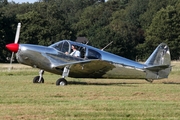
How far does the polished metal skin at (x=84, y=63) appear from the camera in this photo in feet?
63.8

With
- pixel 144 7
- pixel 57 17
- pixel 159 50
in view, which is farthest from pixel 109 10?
pixel 159 50

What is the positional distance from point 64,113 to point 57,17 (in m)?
81.0

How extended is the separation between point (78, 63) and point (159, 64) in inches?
156

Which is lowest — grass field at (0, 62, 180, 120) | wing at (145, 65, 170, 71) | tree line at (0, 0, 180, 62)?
grass field at (0, 62, 180, 120)

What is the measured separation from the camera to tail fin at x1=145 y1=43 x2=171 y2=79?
2074 cm

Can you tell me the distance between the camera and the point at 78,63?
1930 cm

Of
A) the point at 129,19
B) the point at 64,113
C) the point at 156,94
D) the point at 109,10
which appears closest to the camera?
the point at 64,113

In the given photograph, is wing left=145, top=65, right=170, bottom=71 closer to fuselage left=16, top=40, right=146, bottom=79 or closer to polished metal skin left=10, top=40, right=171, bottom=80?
polished metal skin left=10, top=40, right=171, bottom=80

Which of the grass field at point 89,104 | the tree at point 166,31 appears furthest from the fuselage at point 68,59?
the tree at point 166,31

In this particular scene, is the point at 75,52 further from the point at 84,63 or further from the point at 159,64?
the point at 159,64

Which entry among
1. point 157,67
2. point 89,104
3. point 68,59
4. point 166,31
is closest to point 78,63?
point 68,59

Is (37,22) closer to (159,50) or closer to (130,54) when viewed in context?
(130,54)

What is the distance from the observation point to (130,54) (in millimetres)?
75812

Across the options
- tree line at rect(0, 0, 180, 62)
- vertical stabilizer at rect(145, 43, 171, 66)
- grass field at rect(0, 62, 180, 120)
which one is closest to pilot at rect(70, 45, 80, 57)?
vertical stabilizer at rect(145, 43, 171, 66)
